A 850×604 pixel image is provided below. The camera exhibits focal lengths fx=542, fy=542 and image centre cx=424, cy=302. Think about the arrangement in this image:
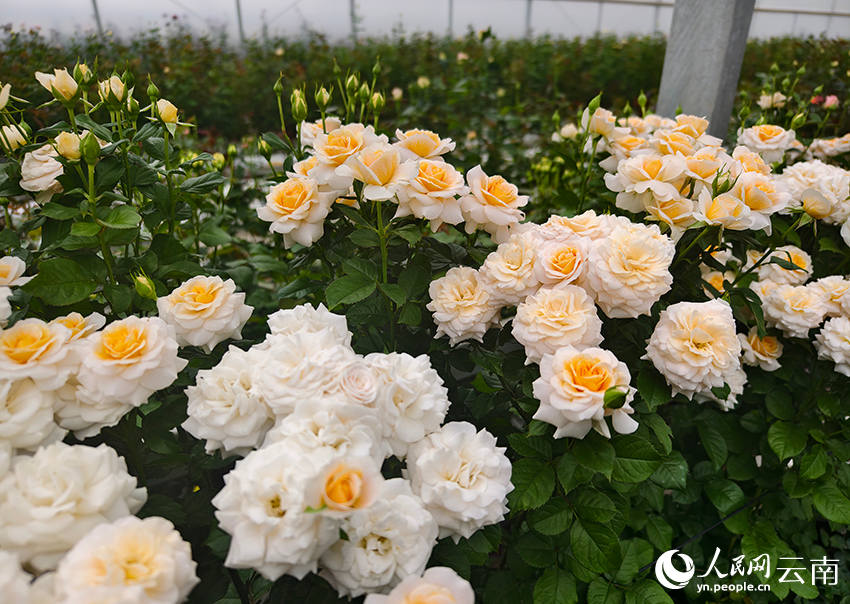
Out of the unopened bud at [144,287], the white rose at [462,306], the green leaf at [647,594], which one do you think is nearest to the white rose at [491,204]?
the white rose at [462,306]

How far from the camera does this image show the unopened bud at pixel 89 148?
2.47 ft

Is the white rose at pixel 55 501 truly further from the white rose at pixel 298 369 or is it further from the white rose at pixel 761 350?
the white rose at pixel 761 350

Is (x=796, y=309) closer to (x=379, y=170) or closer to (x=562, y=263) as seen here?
(x=562, y=263)

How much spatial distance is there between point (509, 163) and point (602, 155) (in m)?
1.13

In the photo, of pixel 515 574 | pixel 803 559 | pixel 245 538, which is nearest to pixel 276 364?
pixel 245 538

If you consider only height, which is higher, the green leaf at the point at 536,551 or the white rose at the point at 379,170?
the white rose at the point at 379,170

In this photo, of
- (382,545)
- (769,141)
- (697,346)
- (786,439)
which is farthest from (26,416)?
(769,141)

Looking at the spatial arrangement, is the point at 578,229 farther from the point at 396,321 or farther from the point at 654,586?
the point at 654,586

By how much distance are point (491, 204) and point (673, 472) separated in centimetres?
65

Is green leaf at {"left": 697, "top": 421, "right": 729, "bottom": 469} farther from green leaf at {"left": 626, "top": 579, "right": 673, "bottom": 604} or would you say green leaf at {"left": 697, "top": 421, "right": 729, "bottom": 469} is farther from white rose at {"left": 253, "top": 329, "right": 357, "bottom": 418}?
white rose at {"left": 253, "top": 329, "right": 357, "bottom": 418}

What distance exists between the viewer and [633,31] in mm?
9273

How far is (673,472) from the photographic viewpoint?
109cm

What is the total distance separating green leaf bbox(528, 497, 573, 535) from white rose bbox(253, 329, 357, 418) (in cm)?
43

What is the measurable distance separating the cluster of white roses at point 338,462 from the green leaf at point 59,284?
272 millimetres
